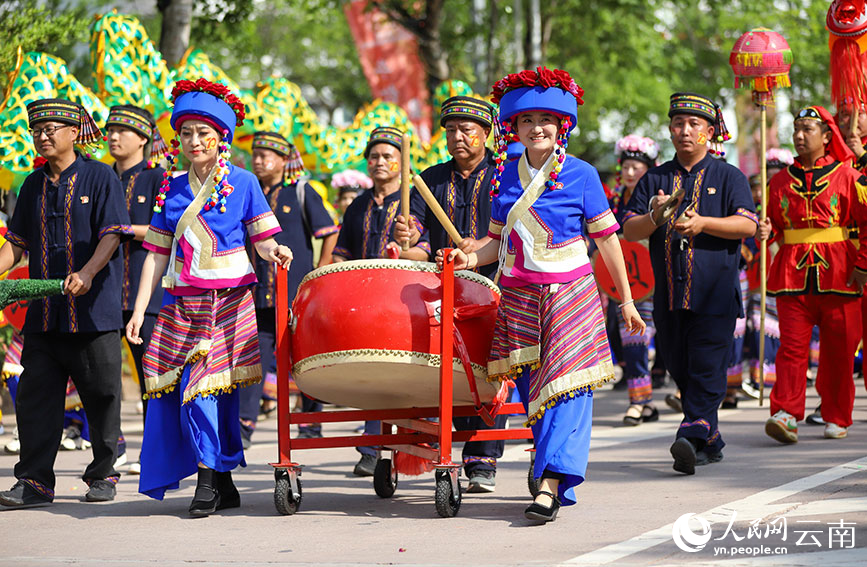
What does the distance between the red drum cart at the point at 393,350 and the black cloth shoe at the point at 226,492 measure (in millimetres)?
423

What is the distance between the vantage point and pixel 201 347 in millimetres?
6555

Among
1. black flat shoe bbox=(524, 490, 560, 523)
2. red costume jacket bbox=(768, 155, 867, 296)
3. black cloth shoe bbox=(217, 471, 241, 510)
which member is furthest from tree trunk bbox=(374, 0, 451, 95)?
black flat shoe bbox=(524, 490, 560, 523)

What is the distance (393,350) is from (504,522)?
97 centimetres

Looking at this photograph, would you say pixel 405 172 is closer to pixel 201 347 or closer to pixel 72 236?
pixel 201 347

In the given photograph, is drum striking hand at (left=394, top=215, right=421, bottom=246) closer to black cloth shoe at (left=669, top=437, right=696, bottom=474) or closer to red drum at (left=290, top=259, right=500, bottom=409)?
red drum at (left=290, top=259, right=500, bottom=409)

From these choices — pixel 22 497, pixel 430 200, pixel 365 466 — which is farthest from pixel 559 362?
pixel 22 497

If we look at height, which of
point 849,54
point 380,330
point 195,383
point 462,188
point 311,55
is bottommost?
point 195,383

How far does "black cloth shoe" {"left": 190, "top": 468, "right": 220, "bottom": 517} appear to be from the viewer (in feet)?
21.4

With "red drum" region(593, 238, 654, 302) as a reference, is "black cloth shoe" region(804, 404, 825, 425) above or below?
below

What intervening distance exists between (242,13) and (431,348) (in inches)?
438

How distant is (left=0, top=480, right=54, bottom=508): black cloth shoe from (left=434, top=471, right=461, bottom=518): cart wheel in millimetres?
2258

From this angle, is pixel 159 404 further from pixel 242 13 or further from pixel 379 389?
pixel 242 13

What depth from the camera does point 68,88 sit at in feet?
36.9

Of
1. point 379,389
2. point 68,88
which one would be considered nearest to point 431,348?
point 379,389
